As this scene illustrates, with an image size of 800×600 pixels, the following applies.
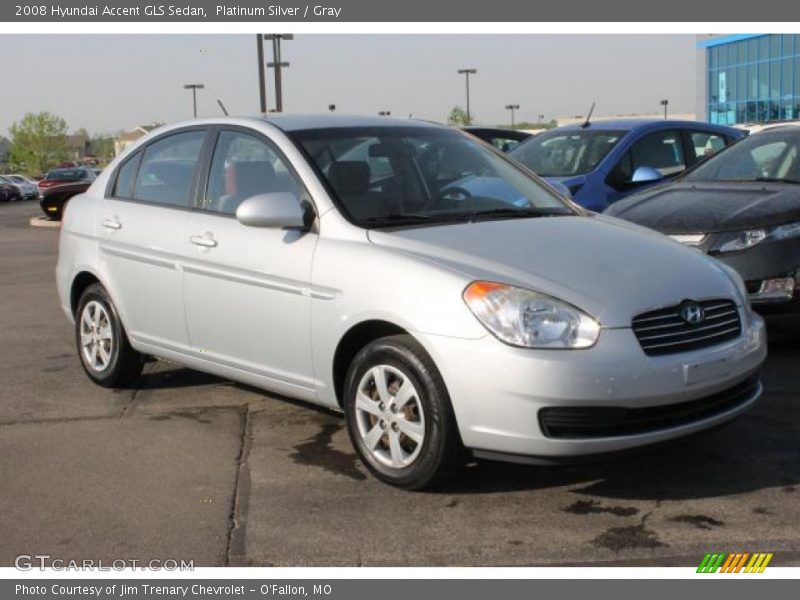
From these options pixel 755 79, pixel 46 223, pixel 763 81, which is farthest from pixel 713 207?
pixel 755 79

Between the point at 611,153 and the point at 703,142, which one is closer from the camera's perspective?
the point at 611,153

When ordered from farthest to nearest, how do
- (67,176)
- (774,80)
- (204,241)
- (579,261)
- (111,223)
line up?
(774,80), (67,176), (111,223), (204,241), (579,261)

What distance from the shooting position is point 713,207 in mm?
7023

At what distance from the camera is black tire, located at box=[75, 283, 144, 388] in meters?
6.45

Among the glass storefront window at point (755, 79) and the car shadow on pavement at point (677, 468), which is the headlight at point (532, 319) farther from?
the glass storefront window at point (755, 79)

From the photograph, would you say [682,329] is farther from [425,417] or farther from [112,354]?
[112,354]

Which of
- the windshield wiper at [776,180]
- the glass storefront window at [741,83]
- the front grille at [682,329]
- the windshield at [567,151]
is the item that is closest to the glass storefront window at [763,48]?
the glass storefront window at [741,83]

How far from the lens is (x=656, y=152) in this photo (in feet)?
33.3

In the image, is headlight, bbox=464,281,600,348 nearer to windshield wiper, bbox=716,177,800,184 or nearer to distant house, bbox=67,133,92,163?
windshield wiper, bbox=716,177,800,184

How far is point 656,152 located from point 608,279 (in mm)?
6113

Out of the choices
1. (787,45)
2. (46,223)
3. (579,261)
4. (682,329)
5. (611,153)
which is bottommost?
(46,223)

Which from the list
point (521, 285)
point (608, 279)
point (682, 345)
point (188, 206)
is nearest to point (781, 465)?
point (682, 345)

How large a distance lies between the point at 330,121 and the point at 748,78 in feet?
166

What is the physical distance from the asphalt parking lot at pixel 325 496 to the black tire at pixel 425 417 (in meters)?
0.11
